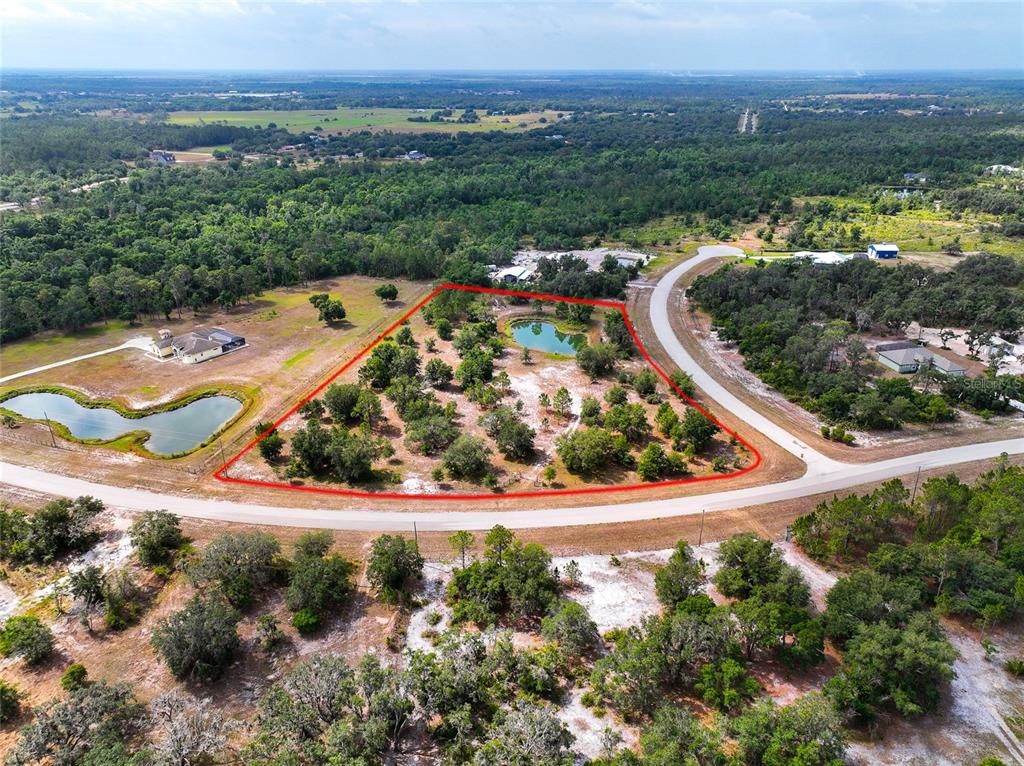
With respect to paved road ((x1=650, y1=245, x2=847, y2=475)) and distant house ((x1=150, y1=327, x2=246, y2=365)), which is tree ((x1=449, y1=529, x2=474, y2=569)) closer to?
paved road ((x1=650, y1=245, x2=847, y2=475))

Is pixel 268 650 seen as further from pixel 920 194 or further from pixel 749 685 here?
pixel 920 194

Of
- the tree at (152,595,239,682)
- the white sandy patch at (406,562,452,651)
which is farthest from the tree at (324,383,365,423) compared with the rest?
the tree at (152,595,239,682)

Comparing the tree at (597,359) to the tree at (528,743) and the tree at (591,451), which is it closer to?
the tree at (591,451)

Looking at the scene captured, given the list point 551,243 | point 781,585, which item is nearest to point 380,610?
point 781,585

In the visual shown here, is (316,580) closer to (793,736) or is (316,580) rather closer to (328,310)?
(793,736)

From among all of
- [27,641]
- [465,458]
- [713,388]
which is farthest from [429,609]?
[713,388]

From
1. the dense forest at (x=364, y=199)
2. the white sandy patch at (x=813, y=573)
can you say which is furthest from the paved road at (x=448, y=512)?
the dense forest at (x=364, y=199)

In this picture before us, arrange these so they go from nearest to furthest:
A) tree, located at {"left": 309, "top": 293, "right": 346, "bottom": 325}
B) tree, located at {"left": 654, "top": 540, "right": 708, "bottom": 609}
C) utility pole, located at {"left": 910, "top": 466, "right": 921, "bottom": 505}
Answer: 1. tree, located at {"left": 654, "top": 540, "right": 708, "bottom": 609}
2. utility pole, located at {"left": 910, "top": 466, "right": 921, "bottom": 505}
3. tree, located at {"left": 309, "top": 293, "right": 346, "bottom": 325}

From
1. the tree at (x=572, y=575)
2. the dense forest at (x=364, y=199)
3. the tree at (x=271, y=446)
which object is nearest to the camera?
the tree at (x=572, y=575)
